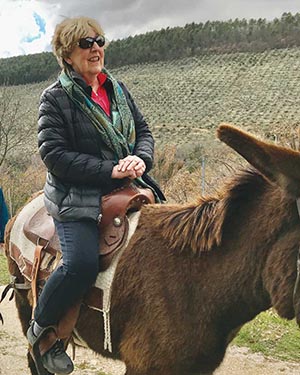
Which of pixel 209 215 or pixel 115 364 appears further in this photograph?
pixel 115 364

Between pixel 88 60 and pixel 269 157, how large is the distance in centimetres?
142

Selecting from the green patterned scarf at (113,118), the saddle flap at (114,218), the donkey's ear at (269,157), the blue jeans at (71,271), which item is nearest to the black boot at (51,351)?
the blue jeans at (71,271)

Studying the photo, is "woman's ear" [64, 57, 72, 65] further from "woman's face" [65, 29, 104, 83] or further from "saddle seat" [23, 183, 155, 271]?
"saddle seat" [23, 183, 155, 271]

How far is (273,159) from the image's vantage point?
200 cm

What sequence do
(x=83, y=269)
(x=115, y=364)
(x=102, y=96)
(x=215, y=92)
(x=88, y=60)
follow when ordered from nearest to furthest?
(x=83, y=269) < (x=88, y=60) < (x=102, y=96) < (x=115, y=364) < (x=215, y=92)

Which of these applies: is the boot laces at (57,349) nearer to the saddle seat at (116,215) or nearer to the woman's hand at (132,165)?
the saddle seat at (116,215)

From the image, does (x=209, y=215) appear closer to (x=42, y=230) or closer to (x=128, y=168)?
(x=128, y=168)

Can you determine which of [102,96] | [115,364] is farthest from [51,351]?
[115,364]

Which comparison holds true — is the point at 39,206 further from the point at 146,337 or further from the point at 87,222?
the point at 146,337

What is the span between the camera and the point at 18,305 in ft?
12.8

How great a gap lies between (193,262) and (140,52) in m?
74.4

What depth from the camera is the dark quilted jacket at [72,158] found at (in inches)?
110

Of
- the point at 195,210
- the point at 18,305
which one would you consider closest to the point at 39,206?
the point at 18,305

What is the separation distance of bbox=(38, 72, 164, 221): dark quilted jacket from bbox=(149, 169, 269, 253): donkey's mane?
40 centimetres
